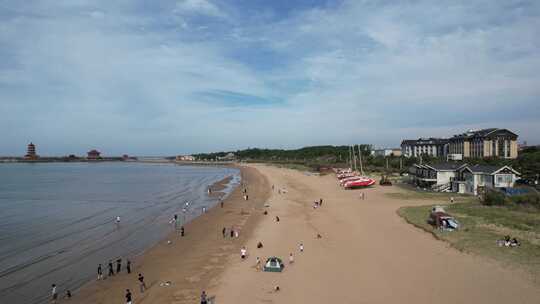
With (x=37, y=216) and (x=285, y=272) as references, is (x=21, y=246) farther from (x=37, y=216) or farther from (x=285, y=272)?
(x=285, y=272)

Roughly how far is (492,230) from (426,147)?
118171 mm

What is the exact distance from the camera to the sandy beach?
17750 millimetres

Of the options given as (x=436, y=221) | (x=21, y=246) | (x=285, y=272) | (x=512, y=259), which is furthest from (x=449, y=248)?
(x=21, y=246)

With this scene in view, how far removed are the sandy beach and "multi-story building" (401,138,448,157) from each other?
105 meters

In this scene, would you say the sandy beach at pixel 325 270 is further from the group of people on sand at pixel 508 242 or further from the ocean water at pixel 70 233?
the group of people on sand at pixel 508 242

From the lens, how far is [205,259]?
25.0 metres

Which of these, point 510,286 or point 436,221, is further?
point 436,221

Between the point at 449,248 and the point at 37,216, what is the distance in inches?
1560

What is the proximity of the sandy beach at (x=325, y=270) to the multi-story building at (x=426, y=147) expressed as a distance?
10450 centimetres

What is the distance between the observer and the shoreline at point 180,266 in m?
19.4

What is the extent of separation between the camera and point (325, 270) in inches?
851

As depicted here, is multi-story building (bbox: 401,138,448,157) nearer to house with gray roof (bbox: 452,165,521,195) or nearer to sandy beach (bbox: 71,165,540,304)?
house with gray roof (bbox: 452,165,521,195)

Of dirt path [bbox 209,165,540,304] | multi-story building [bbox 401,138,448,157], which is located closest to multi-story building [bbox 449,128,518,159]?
multi-story building [bbox 401,138,448,157]

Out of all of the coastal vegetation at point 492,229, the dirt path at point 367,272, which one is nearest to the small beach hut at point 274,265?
the dirt path at point 367,272
